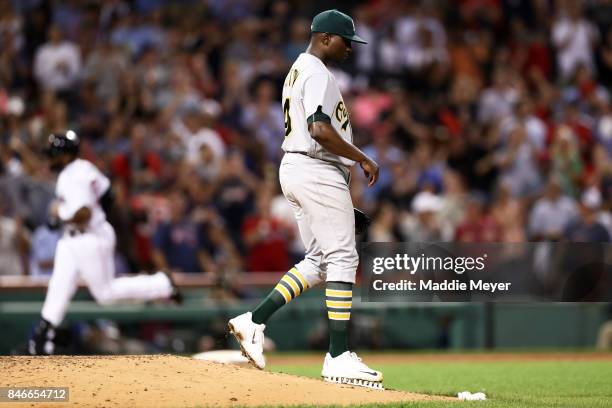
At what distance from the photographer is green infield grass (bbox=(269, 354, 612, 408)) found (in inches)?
297

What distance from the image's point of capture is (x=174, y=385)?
7.08 m

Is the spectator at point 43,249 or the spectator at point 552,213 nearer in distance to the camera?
the spectator at point 43,249

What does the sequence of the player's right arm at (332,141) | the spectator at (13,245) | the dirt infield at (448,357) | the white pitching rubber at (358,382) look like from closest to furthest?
the player's right arm at (332,141)
the white pitching rubber at (358,382)
the dirt infield at (448,357)
the spectator at (13,245)

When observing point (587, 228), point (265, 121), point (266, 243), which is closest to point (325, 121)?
point (266, 243)

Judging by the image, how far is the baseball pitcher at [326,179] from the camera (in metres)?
7.46

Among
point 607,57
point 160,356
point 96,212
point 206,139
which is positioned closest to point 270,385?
point 160,356

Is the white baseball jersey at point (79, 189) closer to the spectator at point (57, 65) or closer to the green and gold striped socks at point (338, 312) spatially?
the green and gold striped socks at point (338, 312)

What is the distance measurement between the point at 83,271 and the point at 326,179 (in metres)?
3.97

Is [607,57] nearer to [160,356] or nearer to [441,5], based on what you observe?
[441,5]

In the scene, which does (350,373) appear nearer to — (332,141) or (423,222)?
(332,141)

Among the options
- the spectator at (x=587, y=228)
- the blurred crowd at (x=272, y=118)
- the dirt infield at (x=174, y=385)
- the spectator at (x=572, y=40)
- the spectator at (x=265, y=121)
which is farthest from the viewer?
the spectator at (x=572, y=40)

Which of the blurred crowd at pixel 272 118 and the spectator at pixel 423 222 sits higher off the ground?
the blurred crowd at pixel 272 118

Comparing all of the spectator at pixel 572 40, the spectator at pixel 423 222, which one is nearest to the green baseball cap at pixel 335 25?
the spectator at pixel 423 222

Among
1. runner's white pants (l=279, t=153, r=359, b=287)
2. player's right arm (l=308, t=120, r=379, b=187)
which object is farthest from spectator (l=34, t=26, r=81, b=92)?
player's right arm (l=308, t=120, r=379, b=187)
